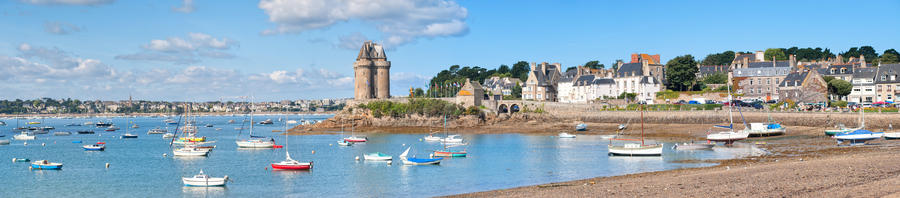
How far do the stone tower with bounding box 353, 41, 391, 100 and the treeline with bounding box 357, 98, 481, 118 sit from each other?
4.48 metres

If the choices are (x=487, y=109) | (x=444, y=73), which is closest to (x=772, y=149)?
(x=487, y=109)

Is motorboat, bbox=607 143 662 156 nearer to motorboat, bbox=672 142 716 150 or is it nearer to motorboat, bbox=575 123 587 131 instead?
motorboat, bbox=672 142 716 150

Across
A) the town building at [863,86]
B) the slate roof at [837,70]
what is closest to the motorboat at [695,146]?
the town building at [863,86]

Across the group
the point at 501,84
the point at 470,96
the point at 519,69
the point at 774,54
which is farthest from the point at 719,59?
the point at 470,96

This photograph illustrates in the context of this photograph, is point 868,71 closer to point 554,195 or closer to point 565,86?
point 565,86

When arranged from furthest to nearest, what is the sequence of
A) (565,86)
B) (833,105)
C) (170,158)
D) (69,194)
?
1. (565,86)
2. (833,105)
3. (170,158)
4. (69,194)

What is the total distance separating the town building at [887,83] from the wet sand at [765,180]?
106 feet

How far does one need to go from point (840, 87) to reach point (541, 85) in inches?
1342

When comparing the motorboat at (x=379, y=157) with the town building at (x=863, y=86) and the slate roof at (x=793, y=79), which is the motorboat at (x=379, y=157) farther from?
the town building at (x=863, y=86)

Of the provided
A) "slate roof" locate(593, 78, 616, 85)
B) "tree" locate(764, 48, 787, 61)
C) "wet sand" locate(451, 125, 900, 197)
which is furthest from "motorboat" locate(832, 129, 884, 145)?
"tree" locate(764, 48, 787, 61)

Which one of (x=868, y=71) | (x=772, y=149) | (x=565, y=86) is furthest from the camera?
(x=565, y=86)

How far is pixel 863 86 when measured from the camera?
65.7m

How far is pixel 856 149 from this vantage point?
36.1m

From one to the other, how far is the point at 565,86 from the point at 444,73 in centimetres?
4422
